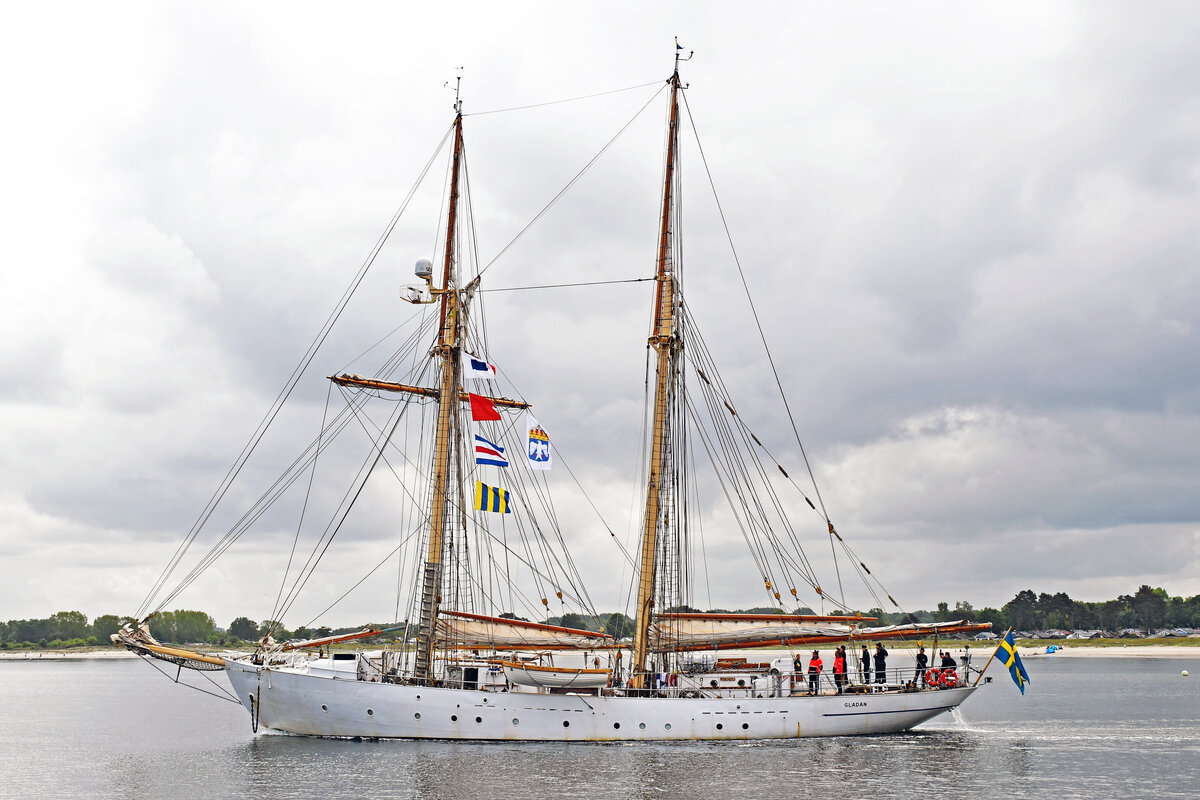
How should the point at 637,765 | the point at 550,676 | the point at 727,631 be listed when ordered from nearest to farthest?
the point at 637,765, the point at 550,676, the point at 727,631

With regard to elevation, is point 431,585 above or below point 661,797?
above

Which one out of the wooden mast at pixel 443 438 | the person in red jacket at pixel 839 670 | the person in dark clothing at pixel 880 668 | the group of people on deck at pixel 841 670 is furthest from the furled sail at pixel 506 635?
the person in dark clothing at pixel 880 668

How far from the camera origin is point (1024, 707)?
84.8 meters

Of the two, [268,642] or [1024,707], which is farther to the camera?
[1024,707]

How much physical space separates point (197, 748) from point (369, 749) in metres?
14.7

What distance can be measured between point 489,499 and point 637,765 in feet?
57.9

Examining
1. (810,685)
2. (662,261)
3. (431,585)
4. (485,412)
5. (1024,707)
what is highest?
(662,261)

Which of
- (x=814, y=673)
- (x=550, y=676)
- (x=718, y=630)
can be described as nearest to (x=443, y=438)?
(x=550, y=676)

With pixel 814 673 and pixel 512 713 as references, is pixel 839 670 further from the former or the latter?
pixel 512 713

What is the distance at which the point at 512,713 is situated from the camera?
51.3 m

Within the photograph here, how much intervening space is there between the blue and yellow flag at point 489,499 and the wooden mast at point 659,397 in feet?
26.4

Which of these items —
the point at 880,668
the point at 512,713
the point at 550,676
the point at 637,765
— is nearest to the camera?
the point at 637,765

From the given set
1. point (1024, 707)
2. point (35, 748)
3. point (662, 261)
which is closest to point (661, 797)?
point (662, 261)

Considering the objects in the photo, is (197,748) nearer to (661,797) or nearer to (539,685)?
(539,685)
